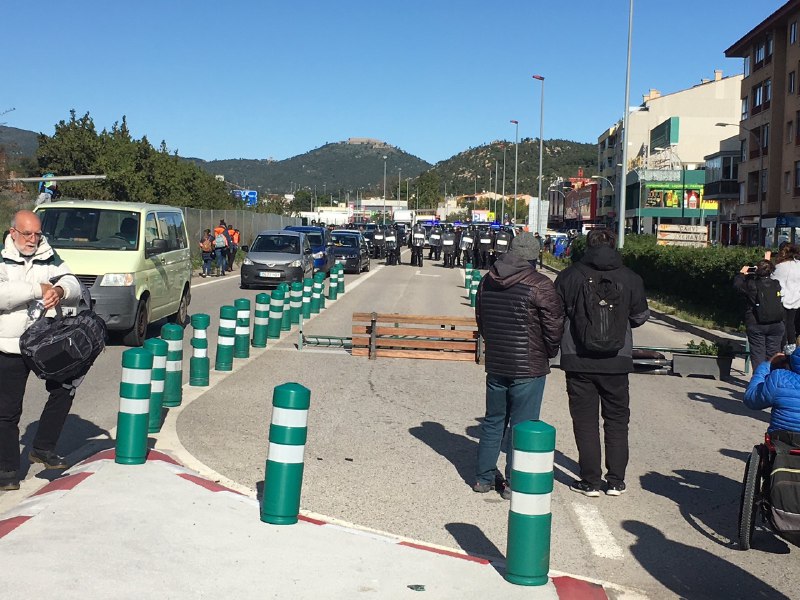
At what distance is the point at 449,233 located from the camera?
47250mm

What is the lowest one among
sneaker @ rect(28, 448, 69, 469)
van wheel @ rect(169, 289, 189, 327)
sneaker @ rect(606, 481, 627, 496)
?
sneaker @ rect(606, 481, 627, 496)

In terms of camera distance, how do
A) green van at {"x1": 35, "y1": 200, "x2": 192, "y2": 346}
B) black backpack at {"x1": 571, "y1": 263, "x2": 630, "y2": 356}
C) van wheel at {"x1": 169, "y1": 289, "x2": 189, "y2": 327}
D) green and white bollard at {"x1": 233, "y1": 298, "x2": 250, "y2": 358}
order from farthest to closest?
1. van wheel at {"x1": 169, "y1": 289, "x2": 189, "y2": 327}
2. green van at {"x1": 35, "y1": 200, "x2": 192, "y2": 346}
3. green and white bollard at {"x1": 233, "y1": 298, "x2": 250, "y2": 358}
4. black backpack at {"x1": 571, "y1": 263, "x2": 630, "y2": 356}

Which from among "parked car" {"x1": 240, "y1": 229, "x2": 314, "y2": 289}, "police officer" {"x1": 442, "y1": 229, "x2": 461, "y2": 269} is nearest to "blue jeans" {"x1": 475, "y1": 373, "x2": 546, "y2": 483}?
"parked car" {"x1": 240, "y1": 229, "x2": 314, "y2": 289}

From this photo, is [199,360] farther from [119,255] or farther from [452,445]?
[119,255]

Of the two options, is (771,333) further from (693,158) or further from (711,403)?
(693,158)

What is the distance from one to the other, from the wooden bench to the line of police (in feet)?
79.7

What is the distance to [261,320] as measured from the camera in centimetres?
1471

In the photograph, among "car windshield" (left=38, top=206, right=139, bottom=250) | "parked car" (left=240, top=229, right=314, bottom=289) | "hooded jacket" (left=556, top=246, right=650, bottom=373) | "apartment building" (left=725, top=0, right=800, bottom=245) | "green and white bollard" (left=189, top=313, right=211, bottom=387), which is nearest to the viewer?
"hooded jacket" (left=556, top=246, right=650, bottom=373)

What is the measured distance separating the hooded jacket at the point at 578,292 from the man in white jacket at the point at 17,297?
11.3ft

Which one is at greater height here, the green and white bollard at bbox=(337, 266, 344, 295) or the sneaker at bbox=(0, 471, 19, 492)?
the green and white bollard at bbox=(337, 266, 344, 295)

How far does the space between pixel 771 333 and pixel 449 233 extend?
3574 centimetres

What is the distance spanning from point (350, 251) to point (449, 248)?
8507mm

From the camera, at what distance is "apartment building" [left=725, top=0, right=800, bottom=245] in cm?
5872

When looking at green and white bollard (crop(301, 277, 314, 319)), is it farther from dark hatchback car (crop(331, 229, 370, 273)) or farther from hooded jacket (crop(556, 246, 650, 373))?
dark hatchback car (crop(331, 229, 370, 273))
